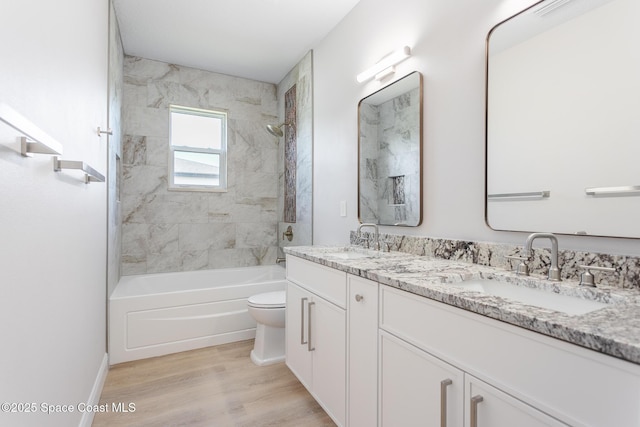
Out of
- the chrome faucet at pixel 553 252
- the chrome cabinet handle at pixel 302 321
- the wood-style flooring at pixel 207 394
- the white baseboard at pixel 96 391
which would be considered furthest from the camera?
the chrome cabinet handle at pixel 302 321

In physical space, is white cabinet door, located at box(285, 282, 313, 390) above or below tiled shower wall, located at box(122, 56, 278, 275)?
below

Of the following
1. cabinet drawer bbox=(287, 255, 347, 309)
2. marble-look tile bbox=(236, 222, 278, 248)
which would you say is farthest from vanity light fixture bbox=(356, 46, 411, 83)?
marble-look tile bbox=(236, 222, 278, 248)

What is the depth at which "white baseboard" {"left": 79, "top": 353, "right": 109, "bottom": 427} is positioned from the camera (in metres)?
1.57

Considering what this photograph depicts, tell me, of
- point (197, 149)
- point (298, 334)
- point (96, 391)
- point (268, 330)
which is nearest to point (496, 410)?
point (298, 334)

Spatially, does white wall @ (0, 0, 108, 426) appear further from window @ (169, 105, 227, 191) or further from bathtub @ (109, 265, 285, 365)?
window @ (169, 105, 227, 191)

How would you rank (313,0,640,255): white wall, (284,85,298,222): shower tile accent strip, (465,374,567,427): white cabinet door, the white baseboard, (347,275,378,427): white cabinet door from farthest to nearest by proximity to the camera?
1. (284,85,298,222): shower tile accent strip
2. the white baseboard
3. (313,0,640,255): white wall
4. (347,275,378,427): white cabinet door
5. (465,374,567,427): white cabinet door

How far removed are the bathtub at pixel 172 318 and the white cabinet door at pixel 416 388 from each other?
187 centimetres

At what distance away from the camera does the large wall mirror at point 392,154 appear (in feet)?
5.90

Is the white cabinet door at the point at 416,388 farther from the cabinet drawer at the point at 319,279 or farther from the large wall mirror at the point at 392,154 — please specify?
the large wall mirror at the point at 392,154

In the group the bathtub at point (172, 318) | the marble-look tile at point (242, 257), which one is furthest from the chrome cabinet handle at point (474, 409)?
the marble-look tile at point (242, 257)

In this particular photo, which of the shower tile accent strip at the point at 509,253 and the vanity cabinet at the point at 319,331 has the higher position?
the shower tile accent strip at the point at 509,253

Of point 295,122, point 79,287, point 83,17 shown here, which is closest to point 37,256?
point 79,287

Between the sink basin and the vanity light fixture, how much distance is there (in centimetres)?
134

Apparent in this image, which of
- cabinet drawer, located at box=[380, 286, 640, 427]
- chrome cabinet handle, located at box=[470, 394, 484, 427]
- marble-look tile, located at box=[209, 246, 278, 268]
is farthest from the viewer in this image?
marble-look tile, located at box=[209, 246, 278, 268]
